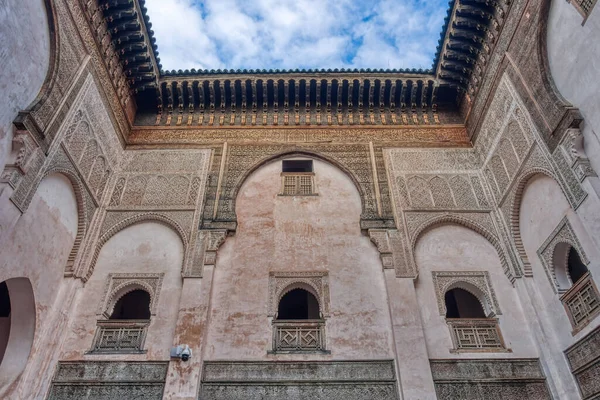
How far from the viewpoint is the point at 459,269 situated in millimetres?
5191

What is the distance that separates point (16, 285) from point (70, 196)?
1.22 m

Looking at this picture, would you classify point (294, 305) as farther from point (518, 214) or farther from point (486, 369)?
point (518, 214)

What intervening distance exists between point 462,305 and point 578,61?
3.52 meters

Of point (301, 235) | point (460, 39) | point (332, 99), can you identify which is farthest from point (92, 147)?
point (460, 39)

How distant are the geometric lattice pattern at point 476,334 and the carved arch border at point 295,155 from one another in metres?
1.84

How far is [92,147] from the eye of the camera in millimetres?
5512

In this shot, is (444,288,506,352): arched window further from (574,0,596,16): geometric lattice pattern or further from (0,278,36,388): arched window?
(0,278,36,388): arched window

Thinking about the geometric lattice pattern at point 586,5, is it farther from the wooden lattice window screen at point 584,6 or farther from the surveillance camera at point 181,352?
the surveillance camera at point 181,352

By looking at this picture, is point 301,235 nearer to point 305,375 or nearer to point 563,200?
point 305,375

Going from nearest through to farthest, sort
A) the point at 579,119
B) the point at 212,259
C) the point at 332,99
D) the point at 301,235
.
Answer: the point at 579,119, the point at 212,259, the point at 301,235, the point at 332,99

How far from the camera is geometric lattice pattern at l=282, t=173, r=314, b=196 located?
5977 millimetres

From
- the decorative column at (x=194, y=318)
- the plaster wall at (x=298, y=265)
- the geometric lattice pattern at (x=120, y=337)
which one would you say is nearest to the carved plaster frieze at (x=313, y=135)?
the plaster wall at (x=298, y=265)

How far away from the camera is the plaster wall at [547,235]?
4.11 metres

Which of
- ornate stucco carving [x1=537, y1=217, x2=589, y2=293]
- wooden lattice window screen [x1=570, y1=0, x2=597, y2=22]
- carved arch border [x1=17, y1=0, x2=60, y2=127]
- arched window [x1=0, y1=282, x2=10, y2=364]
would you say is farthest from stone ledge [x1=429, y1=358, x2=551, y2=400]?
arched window [x1=0, y1=282, x2=10, y2=364]
